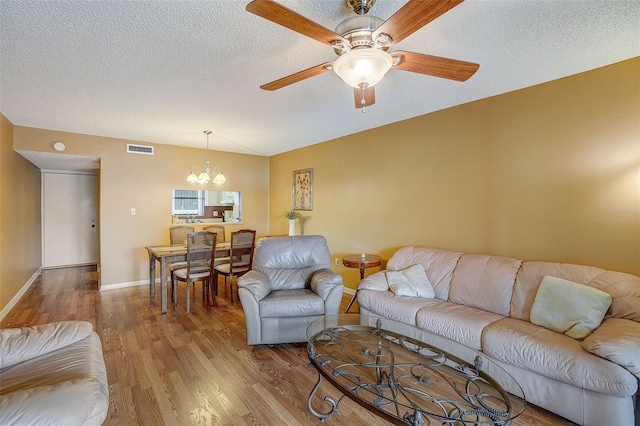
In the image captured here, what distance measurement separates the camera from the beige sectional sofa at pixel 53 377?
1.06 metres

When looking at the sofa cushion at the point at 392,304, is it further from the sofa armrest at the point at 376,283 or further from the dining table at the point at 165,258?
the dining table at the point at 165,258

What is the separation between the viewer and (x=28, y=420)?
101 centimetres

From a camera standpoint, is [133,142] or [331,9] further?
[133,142]

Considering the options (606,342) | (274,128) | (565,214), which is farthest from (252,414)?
(274,128)

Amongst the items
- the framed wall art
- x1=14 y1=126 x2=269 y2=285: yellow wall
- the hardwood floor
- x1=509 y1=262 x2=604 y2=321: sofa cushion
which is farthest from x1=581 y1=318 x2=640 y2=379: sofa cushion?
x1=14 y1=126 x2=269 y2=285: yellow wall

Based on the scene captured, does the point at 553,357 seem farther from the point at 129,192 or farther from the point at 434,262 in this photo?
the point at 129,192

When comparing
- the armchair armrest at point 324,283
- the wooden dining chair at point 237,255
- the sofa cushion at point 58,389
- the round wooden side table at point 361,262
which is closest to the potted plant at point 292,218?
the wooden dining chair at point 237,255

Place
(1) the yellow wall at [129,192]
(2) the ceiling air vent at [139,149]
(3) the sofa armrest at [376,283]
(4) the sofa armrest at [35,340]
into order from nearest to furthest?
Result: (4) the sofa armrest at [35,340] → (3) the sofa armrest at [376,283] → (1) the yellow wall at [129,192] → (2) the ceiling air vent at [139,149]

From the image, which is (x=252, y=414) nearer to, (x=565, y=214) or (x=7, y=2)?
(x=7, y=2)

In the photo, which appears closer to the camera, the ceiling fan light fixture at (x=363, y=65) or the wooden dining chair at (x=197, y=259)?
the ceiling fan light fixture at (x=363, y=65)

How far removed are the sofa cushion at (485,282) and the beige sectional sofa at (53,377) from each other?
8.98 feet

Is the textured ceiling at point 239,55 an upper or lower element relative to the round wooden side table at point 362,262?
upper

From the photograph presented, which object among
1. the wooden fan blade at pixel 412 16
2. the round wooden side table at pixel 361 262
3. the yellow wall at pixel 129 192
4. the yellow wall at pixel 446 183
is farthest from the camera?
the yellow wall at pixel 129 192

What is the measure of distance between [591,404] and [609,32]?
2.34 meters
